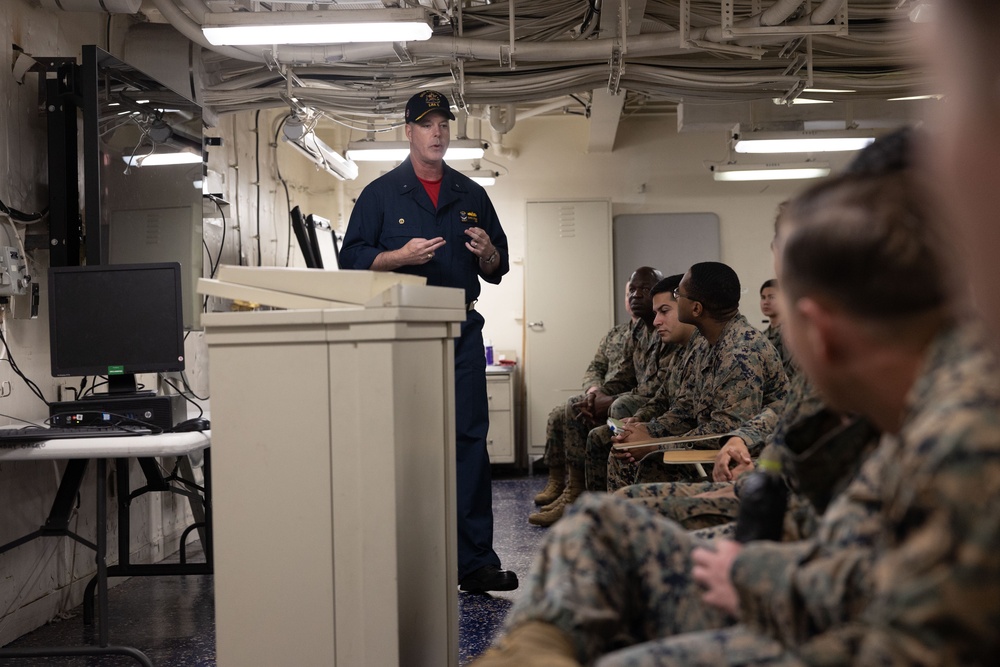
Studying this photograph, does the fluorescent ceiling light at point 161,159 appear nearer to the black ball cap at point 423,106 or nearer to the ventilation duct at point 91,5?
the ventilation duct at point 91,5

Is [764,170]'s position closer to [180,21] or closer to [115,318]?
[180,21]

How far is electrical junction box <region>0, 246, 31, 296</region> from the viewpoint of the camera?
9.87 feet

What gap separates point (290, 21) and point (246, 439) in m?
2.29

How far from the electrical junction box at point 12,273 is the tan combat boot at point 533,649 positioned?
261cm

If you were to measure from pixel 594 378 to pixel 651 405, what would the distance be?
4.46ft

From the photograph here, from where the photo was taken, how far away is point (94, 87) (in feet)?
10.4

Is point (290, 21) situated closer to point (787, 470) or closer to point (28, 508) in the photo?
point (28, 508)

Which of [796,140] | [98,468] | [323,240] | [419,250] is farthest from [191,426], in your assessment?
[796,140]

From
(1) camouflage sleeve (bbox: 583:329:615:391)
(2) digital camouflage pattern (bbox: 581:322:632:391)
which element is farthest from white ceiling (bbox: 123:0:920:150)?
(1) camouflage sleeve (bbox: 583:329:615:391)

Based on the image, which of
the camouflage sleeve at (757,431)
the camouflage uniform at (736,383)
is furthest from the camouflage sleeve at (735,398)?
the camouflage sleeve at (757,431)

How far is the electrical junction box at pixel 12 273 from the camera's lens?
3.01m

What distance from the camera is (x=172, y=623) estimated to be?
319cm

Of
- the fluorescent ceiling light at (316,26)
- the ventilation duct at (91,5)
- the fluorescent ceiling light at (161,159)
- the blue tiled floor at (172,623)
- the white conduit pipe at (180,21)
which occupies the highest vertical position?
the white conduit pipe at (180,21)

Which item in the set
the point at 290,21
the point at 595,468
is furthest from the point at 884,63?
the point at 290,21
